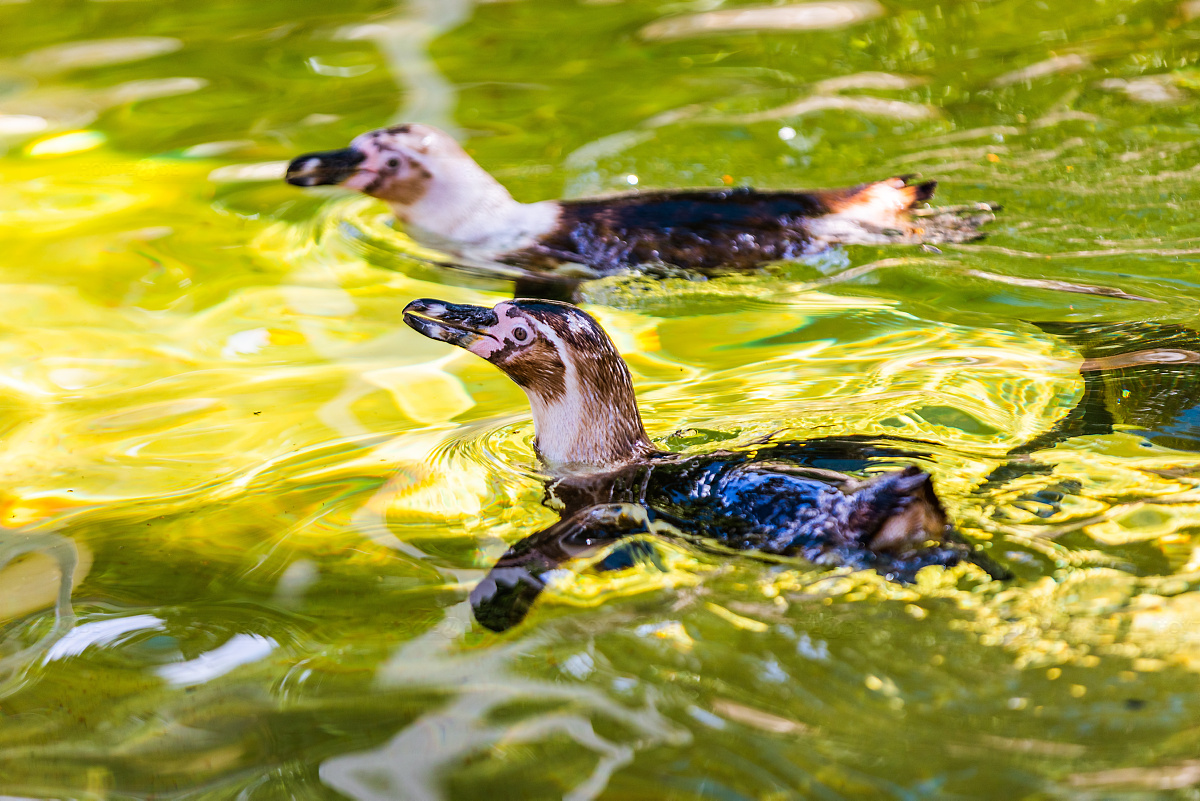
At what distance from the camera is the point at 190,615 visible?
10.9 feet

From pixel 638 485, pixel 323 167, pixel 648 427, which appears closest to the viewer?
pixel 638 485

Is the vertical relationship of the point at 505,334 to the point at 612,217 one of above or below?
above

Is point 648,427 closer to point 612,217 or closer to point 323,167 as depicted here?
point 612,217

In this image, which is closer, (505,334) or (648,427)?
(505,334)

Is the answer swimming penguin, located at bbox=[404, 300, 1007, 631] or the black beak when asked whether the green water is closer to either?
swimming penguin, located at bbox=[404, 300, 1007, 631]

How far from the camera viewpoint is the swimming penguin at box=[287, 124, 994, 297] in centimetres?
548

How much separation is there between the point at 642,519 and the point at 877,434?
0.90 metres

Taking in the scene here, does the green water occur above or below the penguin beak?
below

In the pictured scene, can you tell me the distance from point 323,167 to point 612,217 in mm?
1612

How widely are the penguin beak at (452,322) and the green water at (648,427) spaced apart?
479 millimetres

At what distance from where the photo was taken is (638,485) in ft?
11.3

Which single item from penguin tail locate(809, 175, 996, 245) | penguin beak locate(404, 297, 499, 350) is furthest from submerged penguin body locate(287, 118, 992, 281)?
penguin beak locate(404, 297, 499, 350)

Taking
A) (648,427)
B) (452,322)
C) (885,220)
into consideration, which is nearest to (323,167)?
(452,322)

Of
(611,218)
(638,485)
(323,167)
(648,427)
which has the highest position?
(323,167)
